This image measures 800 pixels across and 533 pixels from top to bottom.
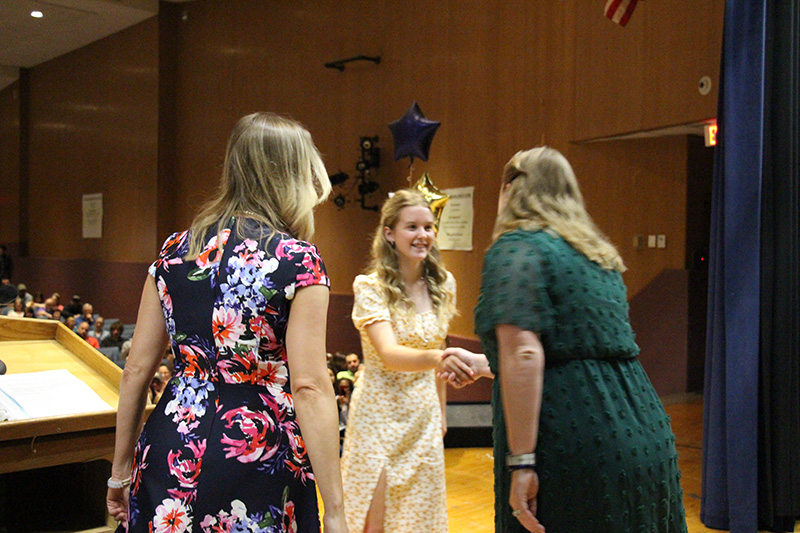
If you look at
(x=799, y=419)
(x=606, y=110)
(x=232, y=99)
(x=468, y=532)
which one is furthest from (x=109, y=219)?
(x=799, y=419)

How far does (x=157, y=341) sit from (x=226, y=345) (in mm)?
236

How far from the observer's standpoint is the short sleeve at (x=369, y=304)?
2766 mm

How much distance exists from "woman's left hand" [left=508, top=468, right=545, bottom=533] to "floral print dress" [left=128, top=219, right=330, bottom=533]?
18.1 inches

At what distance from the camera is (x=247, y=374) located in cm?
154

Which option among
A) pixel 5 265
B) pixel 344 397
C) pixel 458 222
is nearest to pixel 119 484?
pixel 344 397

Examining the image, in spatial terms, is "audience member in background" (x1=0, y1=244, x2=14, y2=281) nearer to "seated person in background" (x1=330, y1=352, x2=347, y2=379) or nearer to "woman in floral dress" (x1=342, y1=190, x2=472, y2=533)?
"seated person in background" (x1=330, y1=352, x2=347, y2=379)

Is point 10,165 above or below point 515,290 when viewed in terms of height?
above

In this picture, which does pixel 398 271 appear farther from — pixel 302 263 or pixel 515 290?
pixel 302 263

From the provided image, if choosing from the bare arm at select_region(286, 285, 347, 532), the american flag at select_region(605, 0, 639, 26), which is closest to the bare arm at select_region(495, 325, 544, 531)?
the bare arm at select_region(286, 285, 347, 532)

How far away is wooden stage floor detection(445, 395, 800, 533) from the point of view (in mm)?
4219

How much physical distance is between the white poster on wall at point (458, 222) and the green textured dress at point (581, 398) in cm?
579

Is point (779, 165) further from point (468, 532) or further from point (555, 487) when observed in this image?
point (555, 487)

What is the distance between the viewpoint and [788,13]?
4.04 m

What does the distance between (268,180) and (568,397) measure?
0.82 m
